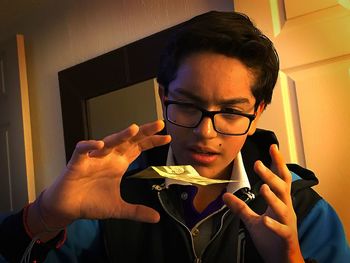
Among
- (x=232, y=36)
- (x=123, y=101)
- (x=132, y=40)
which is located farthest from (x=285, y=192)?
(x=123, y=101)

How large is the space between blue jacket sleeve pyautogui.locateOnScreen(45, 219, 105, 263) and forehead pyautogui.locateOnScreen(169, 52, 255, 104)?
38cm

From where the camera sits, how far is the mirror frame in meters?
1.75

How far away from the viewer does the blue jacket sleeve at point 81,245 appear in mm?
863

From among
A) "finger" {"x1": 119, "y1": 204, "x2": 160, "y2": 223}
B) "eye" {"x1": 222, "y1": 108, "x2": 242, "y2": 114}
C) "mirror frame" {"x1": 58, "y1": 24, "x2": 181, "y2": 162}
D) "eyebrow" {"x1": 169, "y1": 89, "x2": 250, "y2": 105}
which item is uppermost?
"mirror frame" {"x1": 58, "y1": 24, "x2": 181, "y2": 162}

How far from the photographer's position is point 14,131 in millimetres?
2312

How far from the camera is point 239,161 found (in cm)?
96

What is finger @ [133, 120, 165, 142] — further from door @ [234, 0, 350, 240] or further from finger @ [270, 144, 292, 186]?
door @ [234, 0, 350, 240]

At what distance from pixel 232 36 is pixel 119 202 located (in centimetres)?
47

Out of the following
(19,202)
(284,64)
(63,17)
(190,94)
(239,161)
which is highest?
(63,17)

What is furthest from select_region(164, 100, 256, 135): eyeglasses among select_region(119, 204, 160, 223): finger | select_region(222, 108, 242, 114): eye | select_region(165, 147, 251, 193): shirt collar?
select_region(119, 204, 160, 223): finger

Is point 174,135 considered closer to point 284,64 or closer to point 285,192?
point 285,192

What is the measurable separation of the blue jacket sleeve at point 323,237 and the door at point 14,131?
1.74 metres

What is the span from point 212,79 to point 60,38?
1580 mm

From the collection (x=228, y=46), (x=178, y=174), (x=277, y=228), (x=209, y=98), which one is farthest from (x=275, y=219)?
(x=228, y=46)
